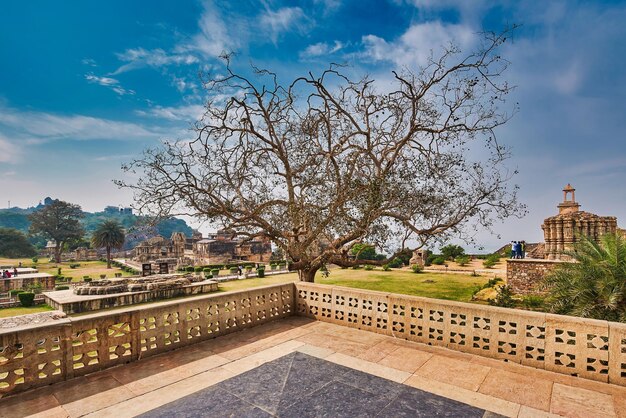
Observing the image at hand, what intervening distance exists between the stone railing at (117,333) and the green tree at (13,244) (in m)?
93.0

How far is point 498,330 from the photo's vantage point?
5570 millimetres

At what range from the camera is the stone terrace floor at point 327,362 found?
4.05 m

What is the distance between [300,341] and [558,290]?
869cm

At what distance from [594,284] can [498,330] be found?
6102mm

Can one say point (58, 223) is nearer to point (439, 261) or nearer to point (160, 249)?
point (160, 249)

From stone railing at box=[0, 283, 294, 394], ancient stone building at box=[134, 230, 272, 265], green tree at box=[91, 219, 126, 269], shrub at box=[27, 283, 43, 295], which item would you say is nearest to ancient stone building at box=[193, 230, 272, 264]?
ancient stone building at box=[134, 230, 272, 265]

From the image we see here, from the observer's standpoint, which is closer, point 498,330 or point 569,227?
point 498,330

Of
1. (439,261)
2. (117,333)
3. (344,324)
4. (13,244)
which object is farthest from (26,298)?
(13,244)

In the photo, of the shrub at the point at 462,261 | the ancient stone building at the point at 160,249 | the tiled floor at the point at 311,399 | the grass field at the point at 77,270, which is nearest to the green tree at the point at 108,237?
the ancient stone building at the point at 160,249

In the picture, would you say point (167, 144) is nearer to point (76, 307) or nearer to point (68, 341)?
point (68, 341)

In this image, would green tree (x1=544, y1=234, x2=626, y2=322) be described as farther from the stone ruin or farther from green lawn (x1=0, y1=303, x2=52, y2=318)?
green lawn (x1=0, y1=303, x2=52, y2=318)

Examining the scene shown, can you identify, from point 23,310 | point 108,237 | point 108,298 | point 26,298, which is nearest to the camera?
point 108,298

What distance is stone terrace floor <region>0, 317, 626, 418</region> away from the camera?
405 cm

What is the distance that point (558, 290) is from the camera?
10344 mm
